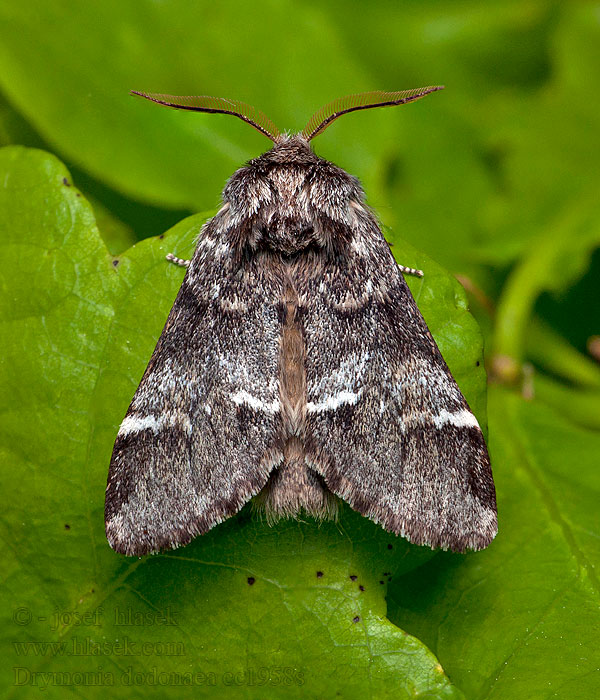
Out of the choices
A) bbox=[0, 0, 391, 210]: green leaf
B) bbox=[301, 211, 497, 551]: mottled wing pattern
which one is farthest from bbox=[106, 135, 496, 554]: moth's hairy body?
bbox=[0, 0, 391, 210]: green leaf

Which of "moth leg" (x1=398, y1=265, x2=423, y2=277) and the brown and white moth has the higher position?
"moth leg" (x1=398, y1=265, x2=423, y2=277)

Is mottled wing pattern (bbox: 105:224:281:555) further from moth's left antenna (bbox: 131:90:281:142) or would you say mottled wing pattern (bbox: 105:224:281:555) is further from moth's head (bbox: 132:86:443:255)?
moth's left antenna (bbox: 131:90:281:142)

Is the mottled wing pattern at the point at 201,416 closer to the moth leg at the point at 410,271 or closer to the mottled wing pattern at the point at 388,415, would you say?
the mottled wing pattern at the point at 388,415

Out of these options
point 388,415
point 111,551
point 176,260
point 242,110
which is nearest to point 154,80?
point 242,110

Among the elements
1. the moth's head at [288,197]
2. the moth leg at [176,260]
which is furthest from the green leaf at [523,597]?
the moth leg at [176,260]

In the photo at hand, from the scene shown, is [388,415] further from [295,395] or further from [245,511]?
[245,511]
